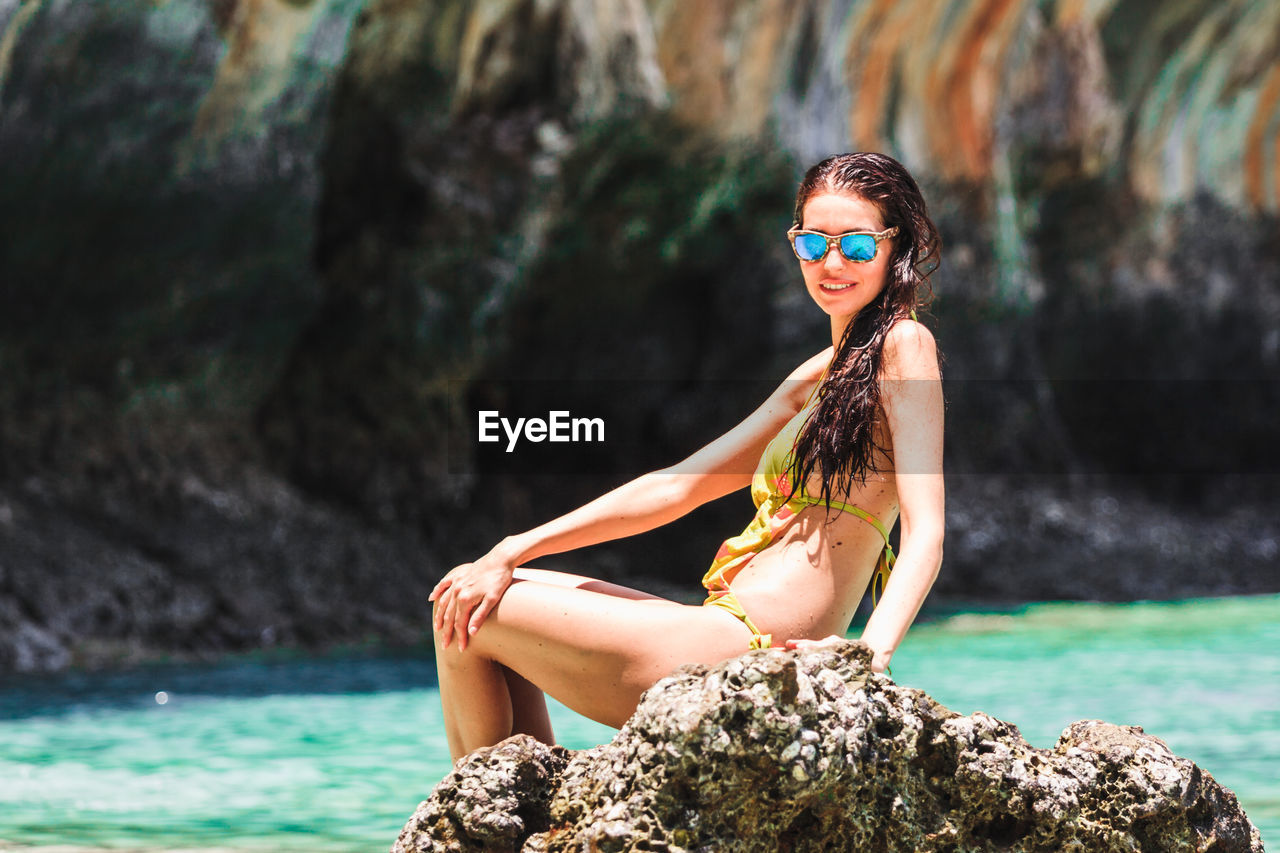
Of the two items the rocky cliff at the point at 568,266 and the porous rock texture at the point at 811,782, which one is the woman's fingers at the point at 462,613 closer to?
the porous rock texture at the point at 811,782

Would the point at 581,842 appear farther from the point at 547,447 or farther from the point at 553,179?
the point at 547,447

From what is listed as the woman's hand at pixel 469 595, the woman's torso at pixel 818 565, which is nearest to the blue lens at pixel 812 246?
the woman's torso at pixel 818 565

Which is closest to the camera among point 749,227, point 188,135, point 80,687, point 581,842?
point 581,842

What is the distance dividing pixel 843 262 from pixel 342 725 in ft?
15.9

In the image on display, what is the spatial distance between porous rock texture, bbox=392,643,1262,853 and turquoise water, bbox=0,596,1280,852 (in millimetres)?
2101

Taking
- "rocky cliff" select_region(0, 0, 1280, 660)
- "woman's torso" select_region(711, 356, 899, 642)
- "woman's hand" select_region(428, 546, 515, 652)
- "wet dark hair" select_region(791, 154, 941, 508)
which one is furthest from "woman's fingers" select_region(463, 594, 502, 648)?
"rocky cliff" select_region(0, 0, 1280, 660)

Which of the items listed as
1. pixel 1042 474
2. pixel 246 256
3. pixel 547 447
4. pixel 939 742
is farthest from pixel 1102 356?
pixel 939 742

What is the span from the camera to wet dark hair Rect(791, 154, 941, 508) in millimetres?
2354

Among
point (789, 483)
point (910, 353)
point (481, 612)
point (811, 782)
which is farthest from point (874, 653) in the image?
point (481, 612)

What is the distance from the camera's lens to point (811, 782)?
203 cm

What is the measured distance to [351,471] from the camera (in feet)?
36.7

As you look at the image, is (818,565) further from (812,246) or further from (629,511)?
(812,246)

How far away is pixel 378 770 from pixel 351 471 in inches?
231

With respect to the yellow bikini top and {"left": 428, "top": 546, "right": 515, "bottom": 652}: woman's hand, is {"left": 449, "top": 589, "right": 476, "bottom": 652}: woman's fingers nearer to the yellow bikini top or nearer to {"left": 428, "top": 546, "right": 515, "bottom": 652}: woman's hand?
{"left": 428, "top": 546, "right": 515, "bottom": 652}: woman's hand
